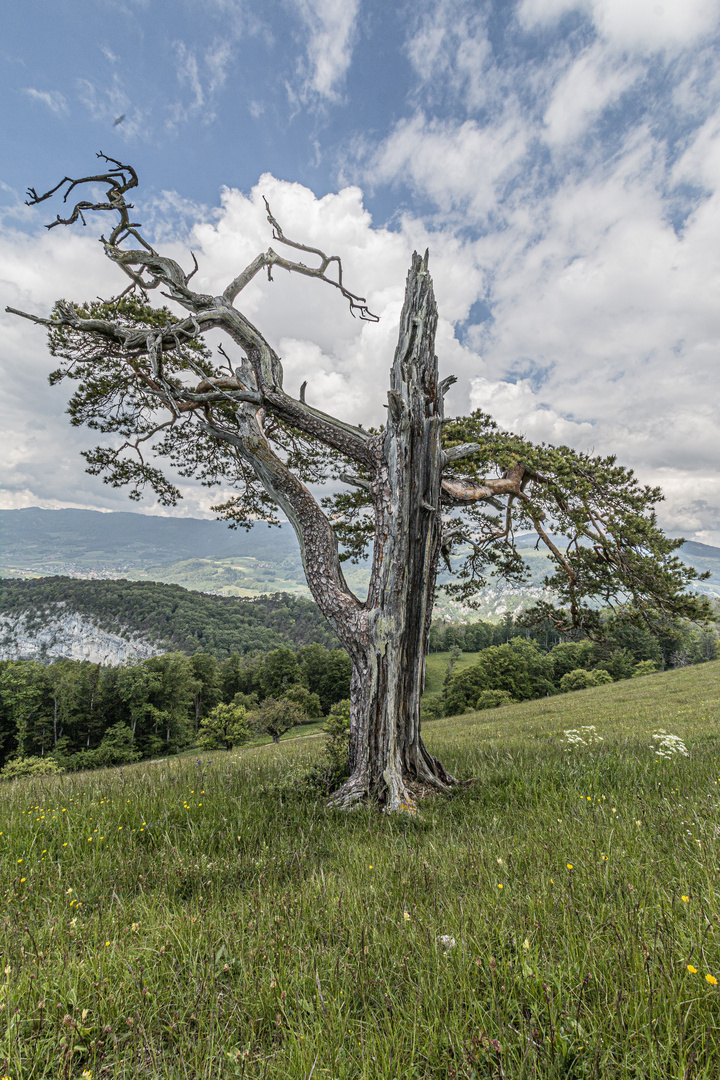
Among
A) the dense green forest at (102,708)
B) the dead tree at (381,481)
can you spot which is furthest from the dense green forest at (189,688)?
the dead tree at (381,481)

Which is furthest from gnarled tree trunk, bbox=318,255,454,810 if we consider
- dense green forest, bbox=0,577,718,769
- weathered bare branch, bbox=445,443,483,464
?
dense green forest, bbox=0,577,718,769

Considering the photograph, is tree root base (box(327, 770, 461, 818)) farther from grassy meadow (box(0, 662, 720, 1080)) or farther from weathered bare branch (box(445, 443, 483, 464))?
weathered bare branch (box(445, 443, 483, 464))

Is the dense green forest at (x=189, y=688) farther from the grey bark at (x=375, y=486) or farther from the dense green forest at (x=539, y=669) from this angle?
the grey bark at (x=375, y=486)

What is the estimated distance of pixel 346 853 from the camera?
12.6ft

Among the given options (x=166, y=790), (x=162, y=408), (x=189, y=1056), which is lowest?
(x=166, y=790)

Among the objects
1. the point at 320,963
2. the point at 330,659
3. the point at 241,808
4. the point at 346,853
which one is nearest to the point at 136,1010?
the point at 320,963

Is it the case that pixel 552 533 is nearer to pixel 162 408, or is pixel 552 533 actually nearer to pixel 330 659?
pixel 162 408

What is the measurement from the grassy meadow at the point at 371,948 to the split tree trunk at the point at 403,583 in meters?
1.47

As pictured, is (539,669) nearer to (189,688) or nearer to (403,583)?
(189,688)

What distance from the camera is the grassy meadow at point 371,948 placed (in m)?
1.62

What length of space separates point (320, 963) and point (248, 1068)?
0.59 meters

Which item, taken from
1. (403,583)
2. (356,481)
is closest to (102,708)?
(356,481)

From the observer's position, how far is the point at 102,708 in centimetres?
6875

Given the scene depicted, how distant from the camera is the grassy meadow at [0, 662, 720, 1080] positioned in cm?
162
